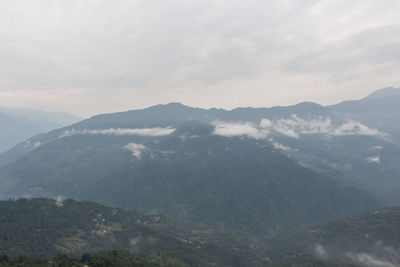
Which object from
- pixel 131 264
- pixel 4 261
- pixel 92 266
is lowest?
pixel 131 264

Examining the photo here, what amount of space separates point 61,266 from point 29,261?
2441 cm

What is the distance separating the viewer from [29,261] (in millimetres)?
165750

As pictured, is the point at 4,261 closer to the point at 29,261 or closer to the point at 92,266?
Result: the point at 29,261

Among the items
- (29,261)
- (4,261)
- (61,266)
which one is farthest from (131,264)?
(4,261)

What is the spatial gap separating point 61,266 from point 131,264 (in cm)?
4974

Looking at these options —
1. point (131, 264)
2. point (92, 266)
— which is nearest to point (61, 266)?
point (92, 266)

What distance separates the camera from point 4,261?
156625 millimetres

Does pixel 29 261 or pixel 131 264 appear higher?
pixel 29 261

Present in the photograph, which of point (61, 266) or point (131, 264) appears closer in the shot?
point (61, 266)

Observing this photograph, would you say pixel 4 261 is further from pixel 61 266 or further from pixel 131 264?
pixel 131 264

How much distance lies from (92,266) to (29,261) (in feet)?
128

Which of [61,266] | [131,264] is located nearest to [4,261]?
[61,266]

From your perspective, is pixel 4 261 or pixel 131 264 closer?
pixel 4 261

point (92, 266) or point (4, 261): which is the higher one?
point (4, 261)
